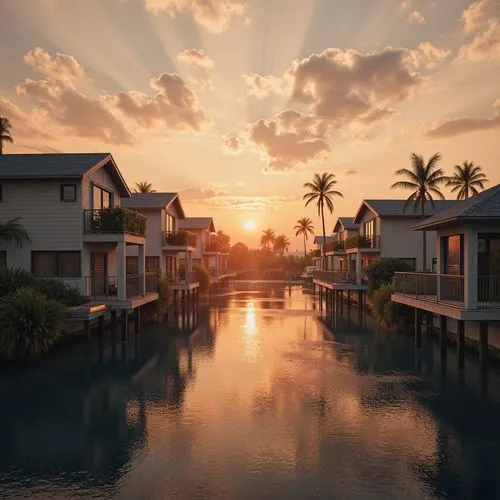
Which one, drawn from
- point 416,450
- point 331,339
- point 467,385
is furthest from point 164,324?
point 416,450

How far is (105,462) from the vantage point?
35.7ft

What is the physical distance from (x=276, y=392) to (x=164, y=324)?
62.0ft

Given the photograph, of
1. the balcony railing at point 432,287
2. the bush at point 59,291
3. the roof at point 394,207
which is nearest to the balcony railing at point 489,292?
the balcony railing at point 432,287

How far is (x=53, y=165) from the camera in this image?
87.7 ft

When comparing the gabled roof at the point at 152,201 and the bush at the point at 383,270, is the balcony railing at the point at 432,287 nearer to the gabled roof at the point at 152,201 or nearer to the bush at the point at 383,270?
the bush at the point at 383,270

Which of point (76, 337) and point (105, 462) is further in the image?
point (76, 337)

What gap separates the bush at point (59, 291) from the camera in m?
22.9

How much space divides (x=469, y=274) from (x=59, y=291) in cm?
1802

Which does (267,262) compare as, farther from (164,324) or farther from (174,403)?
(174,403)

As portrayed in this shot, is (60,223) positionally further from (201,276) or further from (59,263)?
(201,276)

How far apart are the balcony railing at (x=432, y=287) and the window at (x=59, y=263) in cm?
1723

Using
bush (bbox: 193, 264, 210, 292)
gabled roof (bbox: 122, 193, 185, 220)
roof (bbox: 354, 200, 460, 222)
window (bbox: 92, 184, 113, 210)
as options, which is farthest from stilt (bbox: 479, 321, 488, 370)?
bush (bbox: 193, 264, 210, 292)

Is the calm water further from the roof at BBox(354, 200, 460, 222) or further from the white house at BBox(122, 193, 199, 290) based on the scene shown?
the roof at BBox(354, 200, 460, 222)

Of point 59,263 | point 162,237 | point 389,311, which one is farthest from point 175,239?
point 389,311
